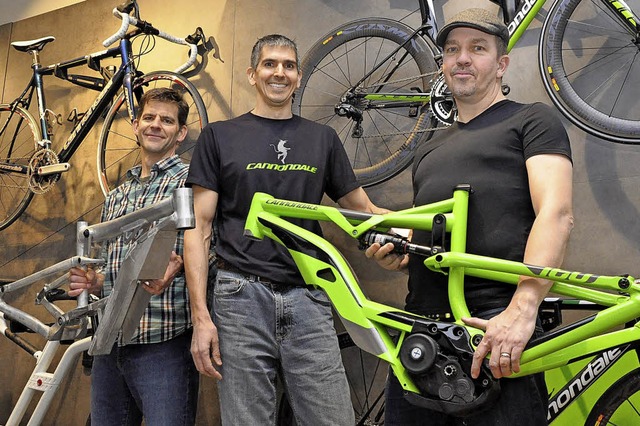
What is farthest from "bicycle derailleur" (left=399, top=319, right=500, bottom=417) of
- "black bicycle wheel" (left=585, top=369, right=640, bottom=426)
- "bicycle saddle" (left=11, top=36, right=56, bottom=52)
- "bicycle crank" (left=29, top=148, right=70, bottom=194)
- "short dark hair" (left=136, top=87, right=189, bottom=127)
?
"bicycle saddle" (left=11, top=36, right=56, bottom=52)

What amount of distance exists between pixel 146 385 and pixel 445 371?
3.18ft

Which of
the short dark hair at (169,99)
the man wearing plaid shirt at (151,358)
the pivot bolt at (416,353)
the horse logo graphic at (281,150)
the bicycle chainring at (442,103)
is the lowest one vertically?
the man wearing plaid shirt at (151,358)

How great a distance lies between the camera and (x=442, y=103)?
8.41ft

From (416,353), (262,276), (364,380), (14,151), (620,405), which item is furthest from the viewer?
(14,151)

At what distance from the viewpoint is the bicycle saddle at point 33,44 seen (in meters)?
3.77

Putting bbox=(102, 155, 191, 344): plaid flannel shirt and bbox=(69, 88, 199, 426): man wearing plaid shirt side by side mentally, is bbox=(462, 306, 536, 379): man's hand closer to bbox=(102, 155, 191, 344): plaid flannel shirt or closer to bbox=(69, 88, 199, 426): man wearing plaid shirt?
bbox=(69, 88, 199, 426): man wearing plaid shirt

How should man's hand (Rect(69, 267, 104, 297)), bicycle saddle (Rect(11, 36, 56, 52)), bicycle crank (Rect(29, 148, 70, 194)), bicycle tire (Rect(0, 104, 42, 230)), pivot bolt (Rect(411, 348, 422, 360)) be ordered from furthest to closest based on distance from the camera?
1. bicycle tire (Rect(0, 104, 42, 230))
2. bicycle saddle (Rect(11, 36, 56, 52))
3. bicycle crank (Rect(29, 148, 70, 194))
4. man's hand (Rect(69, 267, 104, 297))
5. pivot bolt (Rect(411, 348, 422, 360))

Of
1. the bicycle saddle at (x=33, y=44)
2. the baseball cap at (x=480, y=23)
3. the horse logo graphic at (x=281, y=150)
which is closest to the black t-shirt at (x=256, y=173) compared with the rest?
the horse logo graphic at (x=281, y=150)

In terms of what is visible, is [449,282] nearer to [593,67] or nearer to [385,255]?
[385,255]

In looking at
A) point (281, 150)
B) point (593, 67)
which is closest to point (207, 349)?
point (281, 150)

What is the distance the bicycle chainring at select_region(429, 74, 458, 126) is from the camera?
2543 mm

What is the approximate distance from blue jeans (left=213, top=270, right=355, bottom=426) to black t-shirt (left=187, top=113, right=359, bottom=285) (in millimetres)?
71

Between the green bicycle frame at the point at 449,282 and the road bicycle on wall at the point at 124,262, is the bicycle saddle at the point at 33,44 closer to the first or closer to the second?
the road bicycle on wall at the point at 124,262

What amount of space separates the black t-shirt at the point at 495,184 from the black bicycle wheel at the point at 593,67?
0.87 meters
